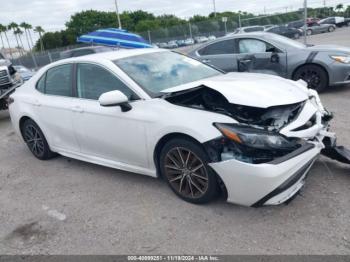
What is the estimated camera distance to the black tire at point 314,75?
744 centimetres

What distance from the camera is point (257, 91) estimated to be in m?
3.53

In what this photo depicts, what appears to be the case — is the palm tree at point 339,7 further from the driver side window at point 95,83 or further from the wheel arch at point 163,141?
the wheel arch at point 163,141

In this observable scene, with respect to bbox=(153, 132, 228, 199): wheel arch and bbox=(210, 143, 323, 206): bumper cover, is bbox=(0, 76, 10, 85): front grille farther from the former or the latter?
bbox=(210, 143, 323, 206): bumper cover

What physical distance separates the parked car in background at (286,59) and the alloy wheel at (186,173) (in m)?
4.24

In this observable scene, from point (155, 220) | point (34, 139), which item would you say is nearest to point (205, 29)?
point (34, 139)

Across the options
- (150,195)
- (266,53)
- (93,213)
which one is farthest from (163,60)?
(266,53)

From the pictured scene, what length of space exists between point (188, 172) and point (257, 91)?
3.42 ft

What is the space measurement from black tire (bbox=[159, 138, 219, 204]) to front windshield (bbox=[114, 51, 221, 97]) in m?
0.69

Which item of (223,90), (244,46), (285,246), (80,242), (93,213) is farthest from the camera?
(244,46)

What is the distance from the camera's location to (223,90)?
11.6 ft

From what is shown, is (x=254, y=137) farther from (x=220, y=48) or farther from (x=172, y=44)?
(x=172, y=44)

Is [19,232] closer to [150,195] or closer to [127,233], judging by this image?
[127,233]

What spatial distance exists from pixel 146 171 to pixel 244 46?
5.27m

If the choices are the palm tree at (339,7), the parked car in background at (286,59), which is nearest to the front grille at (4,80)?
the parked car in background at (286,59)
